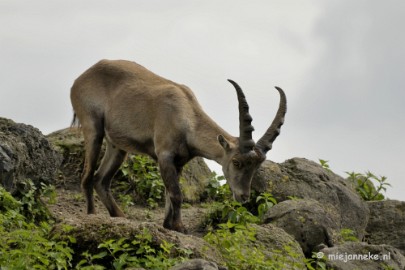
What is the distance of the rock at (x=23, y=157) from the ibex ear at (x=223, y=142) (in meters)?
2.76

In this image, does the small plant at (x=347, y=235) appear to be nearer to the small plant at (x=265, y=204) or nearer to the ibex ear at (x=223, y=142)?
the small plant at (x=265, y=204)

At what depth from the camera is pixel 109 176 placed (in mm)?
14227

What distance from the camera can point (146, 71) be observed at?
47.8ft

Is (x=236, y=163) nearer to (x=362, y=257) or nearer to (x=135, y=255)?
(x=362, y=257)

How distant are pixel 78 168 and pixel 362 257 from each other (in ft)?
21.0

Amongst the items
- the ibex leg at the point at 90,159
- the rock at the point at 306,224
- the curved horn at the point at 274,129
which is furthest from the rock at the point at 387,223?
the ibex leg at the point at 90,159

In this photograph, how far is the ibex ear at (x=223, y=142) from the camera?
506 inches

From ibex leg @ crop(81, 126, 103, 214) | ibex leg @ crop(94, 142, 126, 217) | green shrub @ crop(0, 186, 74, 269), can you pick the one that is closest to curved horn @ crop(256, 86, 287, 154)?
ibex leg @ crop(94, 142, 126, 217)

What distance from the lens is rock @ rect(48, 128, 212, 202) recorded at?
16156 mm

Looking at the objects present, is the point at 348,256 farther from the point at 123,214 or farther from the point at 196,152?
the point at 123,214

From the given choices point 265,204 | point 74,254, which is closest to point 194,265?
point 74,254

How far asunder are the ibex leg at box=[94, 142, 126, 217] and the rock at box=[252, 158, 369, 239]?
7.47 feet

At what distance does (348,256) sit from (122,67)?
5061 mm

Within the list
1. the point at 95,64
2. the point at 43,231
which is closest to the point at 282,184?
the point at 95,64
